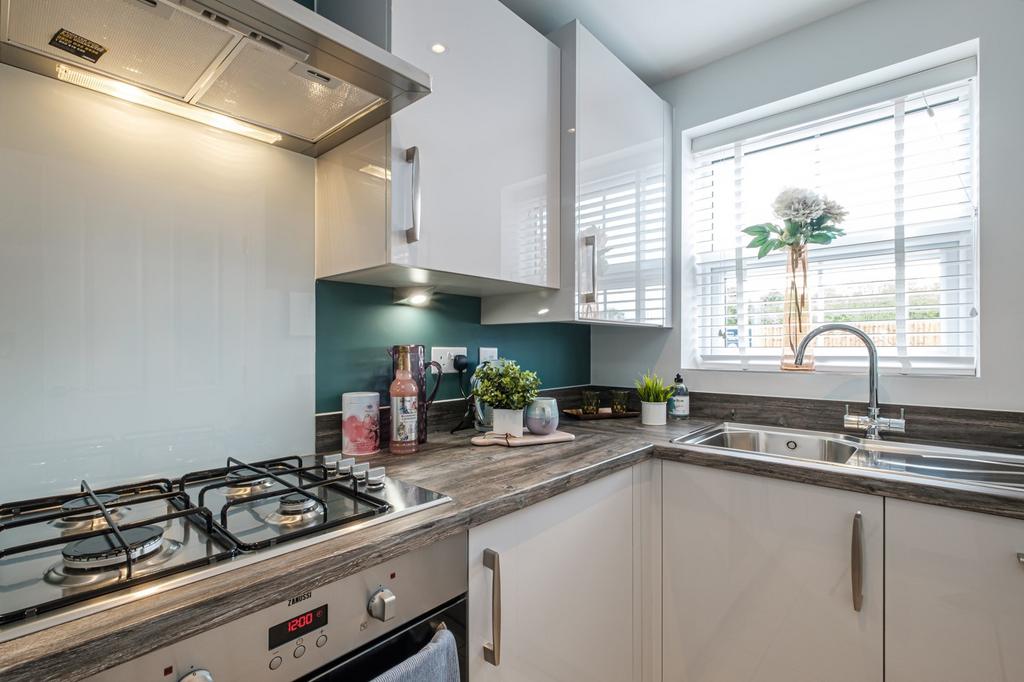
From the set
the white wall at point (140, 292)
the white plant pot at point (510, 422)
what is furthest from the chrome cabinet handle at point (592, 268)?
the white wall at point (140, 292)

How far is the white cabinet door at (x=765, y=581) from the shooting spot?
3.96 ft

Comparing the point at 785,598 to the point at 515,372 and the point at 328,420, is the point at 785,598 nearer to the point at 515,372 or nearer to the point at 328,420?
the point at 515,372

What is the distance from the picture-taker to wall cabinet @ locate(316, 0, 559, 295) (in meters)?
1.19

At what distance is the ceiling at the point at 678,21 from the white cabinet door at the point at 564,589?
161 cm

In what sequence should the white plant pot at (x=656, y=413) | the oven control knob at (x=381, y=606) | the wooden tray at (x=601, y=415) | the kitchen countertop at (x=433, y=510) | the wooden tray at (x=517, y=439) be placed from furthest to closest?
the wooden tray at (x=601, y=415) < the white plant pot at (x=656, y=413) < the wooden tray at (x=517, y=439) < the oven control knob at (x=381, y=606) < the kitchen countertop at (x=433, y=510)

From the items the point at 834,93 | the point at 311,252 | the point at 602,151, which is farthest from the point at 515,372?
the point at 834,93

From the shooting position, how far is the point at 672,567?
1505 millimetres

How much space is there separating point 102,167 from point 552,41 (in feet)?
4.52

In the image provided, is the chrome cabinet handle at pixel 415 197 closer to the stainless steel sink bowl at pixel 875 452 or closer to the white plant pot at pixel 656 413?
the stainless steel sink bowl at pixel 875 452

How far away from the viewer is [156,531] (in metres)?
0.76

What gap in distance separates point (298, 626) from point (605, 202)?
60.6 inches

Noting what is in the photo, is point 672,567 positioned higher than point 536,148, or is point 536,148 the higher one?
point 536,148

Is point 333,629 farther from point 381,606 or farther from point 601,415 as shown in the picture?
point 601,415

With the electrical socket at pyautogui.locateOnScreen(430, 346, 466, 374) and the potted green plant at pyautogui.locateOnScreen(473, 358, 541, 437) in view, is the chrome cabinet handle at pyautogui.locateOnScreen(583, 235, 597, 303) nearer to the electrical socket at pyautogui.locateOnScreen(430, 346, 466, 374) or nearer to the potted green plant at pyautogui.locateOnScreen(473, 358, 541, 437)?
the potted green plant at pyautogui.locateOnScreen(473, 358, 541, 437)
